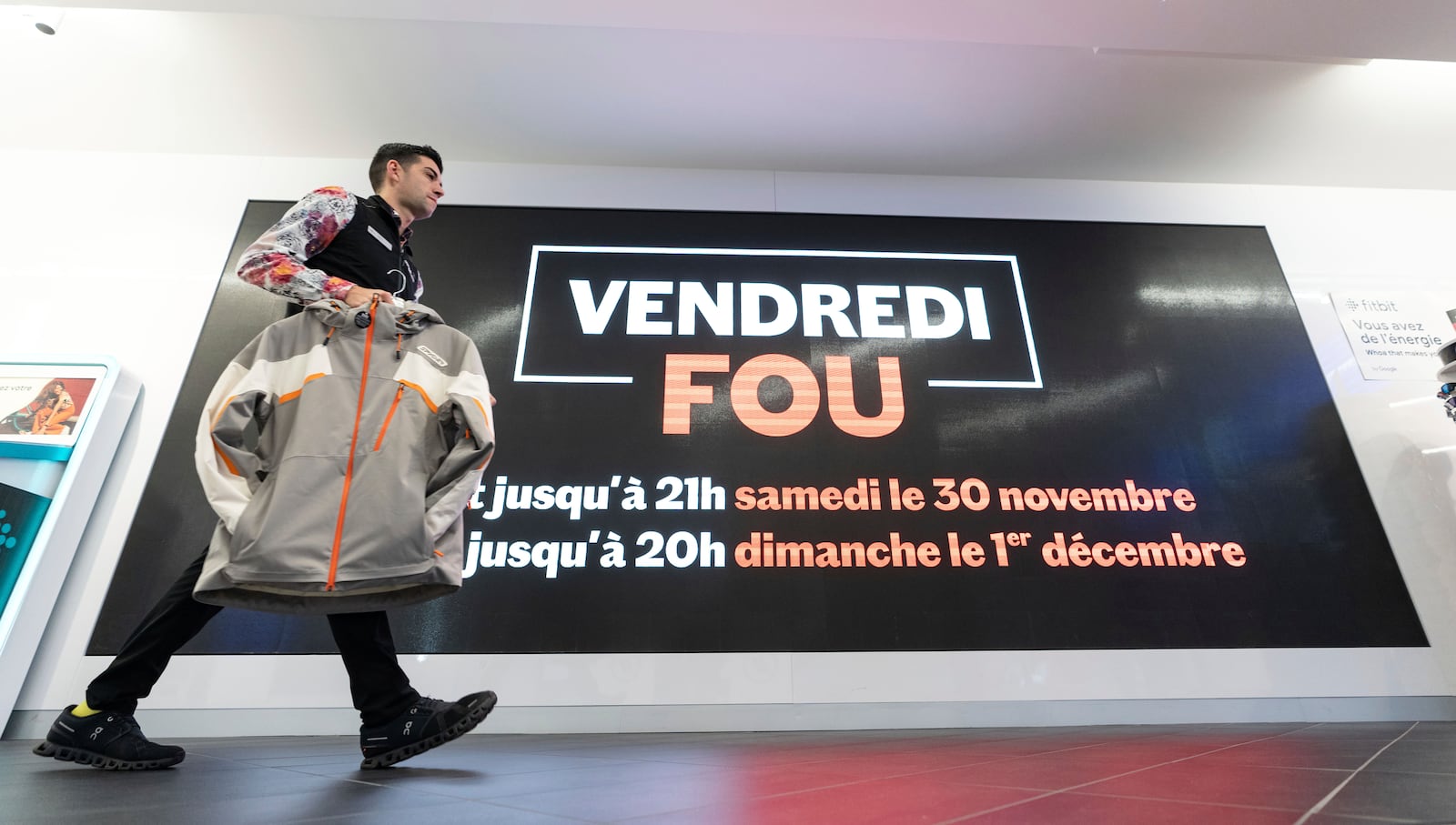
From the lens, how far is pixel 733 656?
2.71 metres

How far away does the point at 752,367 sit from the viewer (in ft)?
10.7

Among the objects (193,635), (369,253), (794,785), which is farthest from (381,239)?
(794,785)

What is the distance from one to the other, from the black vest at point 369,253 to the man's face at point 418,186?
50mm

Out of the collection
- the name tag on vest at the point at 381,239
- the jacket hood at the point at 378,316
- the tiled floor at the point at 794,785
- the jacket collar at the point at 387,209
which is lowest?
the tiled floor at the point at 794,785

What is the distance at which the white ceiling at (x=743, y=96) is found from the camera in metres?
3.13

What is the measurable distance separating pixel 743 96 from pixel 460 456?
268 cm

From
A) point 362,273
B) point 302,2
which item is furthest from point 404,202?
point 302,2

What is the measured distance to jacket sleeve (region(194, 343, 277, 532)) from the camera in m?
1.31

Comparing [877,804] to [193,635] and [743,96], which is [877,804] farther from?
[743,96]

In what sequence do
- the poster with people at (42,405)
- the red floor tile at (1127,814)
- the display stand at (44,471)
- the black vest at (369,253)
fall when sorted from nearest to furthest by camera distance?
the red floor tile at (1127,814) < the black vest at (369,253) < the display stand at (44,471) < the poster with people at (42,405)

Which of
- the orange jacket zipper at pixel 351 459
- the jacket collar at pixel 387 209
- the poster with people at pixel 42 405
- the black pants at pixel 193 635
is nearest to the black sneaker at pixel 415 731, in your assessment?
the black pants at pixel 193 635

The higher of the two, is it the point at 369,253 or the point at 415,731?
the point at 369,253

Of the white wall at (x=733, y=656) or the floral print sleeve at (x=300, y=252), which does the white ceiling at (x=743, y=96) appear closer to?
the white wall at (x=733, y=656)

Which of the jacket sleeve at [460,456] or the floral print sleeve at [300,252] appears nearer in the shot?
the jacket sleeve at [460,456]
